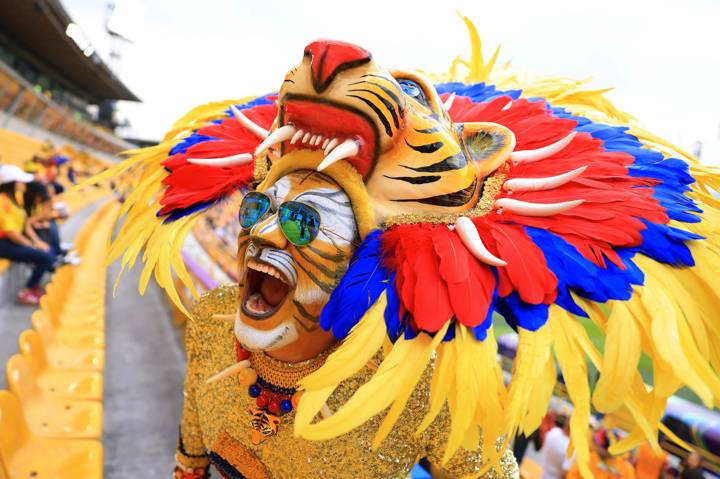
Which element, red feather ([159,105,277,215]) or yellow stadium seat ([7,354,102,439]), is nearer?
red feather ([159,105,277,215])

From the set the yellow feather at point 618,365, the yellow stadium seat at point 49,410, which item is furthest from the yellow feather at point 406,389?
the yellow stadium seat at point 49,410

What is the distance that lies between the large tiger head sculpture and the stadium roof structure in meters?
19.4

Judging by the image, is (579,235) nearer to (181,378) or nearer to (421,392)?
(421,392)

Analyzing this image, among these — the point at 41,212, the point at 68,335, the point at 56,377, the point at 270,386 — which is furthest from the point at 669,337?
the point at 41,212

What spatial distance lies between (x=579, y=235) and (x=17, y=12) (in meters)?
21.3

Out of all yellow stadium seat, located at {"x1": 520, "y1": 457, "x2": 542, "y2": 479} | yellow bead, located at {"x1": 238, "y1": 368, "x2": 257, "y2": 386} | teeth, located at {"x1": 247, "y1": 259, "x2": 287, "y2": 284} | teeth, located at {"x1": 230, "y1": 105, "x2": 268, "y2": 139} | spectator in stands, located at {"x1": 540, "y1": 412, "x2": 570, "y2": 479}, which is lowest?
yellow stadium seat, located at {"x1": 520, "y1": 457, "x2": 542, "y2": 479}

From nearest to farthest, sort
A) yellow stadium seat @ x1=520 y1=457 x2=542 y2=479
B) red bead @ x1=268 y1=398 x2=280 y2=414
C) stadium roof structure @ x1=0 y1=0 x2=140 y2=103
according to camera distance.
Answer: red bead @ x1=268 y1=398 x2=280 y2=414 < yellow stadium seat @ x1=520 y1=457 x2=542 y2=479 < stadium roof structure @ x1=0 y1=0 x2=140 y2=103

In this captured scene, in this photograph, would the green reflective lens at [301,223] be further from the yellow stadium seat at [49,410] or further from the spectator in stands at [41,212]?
the spectator in stands at [41,212]

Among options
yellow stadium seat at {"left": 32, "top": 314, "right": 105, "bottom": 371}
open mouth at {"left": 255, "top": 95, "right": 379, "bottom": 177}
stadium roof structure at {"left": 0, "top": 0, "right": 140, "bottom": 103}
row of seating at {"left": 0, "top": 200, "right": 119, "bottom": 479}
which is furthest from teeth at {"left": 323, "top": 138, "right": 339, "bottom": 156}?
stadium roof structure at {"left": 0, "top": 0, "right": 140, "bottom": 103}

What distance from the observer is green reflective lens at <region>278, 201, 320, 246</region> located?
3.14 feet

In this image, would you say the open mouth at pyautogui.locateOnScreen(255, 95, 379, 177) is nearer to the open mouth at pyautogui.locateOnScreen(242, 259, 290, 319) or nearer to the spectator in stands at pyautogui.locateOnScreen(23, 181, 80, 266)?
the open mouth at pyautogui.locateOnScreen(242, 259, 290, 319)

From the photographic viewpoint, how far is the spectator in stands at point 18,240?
4.12 meters

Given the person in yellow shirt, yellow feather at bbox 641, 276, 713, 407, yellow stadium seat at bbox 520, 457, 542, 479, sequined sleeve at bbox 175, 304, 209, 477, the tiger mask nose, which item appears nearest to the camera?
yellow feather at bbox 641, 276, 713, 407

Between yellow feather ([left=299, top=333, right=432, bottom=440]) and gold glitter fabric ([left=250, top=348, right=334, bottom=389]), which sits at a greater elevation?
yellow feather ([left=299, top=333, right=432, bottom=440])
